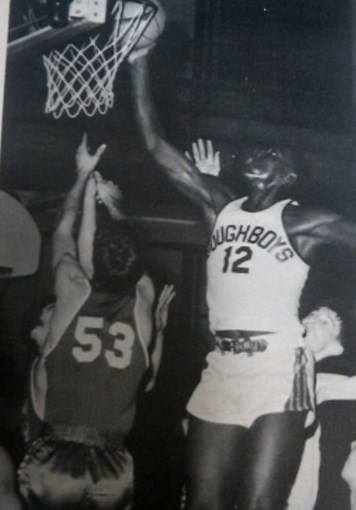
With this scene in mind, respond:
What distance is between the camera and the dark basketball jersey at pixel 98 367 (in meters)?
A: 1.65

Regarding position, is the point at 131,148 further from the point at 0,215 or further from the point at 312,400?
the point at 312,400

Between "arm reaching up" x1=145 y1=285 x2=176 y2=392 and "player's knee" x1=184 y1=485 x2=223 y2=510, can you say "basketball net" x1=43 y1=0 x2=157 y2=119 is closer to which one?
"arm reaching up" x1=145 y1=285 x2=176 y2=392

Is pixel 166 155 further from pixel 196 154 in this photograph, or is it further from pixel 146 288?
pixel 146 288

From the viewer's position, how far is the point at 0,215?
167 cm

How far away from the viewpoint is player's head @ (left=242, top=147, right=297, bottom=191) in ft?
5.63

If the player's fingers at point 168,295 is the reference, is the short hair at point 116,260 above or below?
above

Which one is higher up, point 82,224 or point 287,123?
point 287,123

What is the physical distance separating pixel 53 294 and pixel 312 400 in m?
0.59

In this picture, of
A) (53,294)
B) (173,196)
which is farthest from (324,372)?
(53,294)

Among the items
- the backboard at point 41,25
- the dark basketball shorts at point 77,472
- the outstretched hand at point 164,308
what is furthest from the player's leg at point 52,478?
the backboard at point 41,25

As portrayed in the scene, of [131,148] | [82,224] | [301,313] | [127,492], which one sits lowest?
[127,492]

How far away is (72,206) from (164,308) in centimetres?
29

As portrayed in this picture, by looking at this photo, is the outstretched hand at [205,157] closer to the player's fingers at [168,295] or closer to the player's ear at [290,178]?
the player's ear at [290,178]

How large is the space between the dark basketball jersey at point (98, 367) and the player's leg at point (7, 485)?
11 cm
